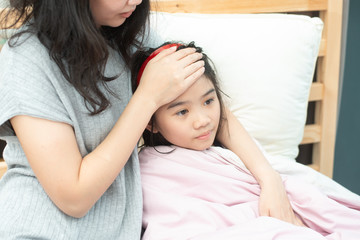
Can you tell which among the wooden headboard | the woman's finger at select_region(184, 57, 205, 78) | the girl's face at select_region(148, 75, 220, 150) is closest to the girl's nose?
the girl's face at select_region(148, 75, 220, 150)

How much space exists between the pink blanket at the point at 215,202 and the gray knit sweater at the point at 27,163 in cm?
6

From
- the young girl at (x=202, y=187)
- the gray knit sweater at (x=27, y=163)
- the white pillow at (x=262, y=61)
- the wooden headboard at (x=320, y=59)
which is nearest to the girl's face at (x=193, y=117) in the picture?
the young girl at (x=202, y=187)

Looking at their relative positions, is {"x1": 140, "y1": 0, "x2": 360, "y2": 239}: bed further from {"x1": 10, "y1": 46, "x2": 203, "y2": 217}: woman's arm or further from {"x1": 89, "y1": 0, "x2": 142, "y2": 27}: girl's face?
{"x1": 89, "y1": 0, "x2": 142, "y2": 27}: girl's face

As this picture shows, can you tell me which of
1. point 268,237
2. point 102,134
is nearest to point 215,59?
point 102,134

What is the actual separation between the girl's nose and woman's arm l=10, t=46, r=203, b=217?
0.09m

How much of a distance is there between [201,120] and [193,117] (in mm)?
22

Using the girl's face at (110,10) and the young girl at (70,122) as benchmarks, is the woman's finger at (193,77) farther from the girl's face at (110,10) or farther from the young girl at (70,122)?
the girl's face at (110,10)

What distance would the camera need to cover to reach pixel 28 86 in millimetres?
881

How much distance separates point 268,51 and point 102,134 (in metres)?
0.61

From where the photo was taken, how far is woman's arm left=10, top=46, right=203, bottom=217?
0.87 meters

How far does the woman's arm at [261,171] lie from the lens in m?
1.05

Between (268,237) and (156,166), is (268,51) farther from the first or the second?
(268,237)

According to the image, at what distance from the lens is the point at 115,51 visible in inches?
43.4

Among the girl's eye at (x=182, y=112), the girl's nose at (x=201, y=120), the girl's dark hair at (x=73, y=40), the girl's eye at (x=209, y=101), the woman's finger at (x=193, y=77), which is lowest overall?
the girl's nose at (x=201, y=120)
